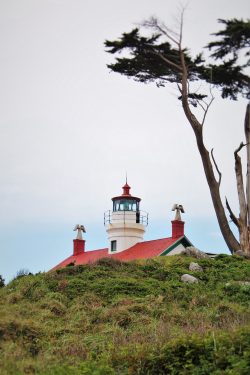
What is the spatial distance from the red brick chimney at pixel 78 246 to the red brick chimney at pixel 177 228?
8.77 metres

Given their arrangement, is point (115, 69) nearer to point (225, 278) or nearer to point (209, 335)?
point (225, 278)

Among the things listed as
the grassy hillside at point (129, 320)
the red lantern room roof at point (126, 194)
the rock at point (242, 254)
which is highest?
the red lantern room roof at point (126, 194)

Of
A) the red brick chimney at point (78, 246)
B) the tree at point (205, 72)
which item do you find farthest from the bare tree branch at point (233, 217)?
the red brick chimney at point (78, 246)

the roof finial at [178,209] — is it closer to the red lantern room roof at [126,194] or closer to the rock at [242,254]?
the red lantern room roof at [126,194]

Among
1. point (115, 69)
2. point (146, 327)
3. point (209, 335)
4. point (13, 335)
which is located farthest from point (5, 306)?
point (115, 69)

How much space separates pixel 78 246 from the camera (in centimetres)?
A: 3797

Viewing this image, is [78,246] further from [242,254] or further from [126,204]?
[242,254]

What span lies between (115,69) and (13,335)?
1364 centimetres

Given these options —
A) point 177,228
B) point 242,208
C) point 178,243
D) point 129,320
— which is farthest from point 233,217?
point 129,320

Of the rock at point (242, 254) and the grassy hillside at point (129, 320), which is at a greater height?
the rock at point (242, 254)

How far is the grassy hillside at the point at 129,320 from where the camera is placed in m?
9.45

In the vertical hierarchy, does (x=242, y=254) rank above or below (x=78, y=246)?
below

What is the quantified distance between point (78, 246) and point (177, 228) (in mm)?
9107

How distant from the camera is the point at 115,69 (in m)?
23.6
